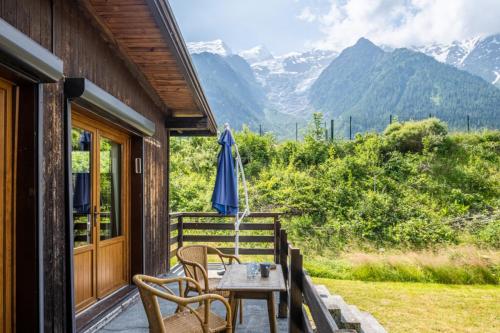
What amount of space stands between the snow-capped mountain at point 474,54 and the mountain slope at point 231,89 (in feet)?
138

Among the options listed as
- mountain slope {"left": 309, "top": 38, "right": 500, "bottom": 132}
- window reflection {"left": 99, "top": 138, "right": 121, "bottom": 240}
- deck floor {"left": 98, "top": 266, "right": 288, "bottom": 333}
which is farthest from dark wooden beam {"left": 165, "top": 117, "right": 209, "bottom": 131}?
mountain slope {"left": 309, "top": 38, "right": 500, "bottom": 132}

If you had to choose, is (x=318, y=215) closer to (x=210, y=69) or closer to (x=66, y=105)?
(x=66, y=105)

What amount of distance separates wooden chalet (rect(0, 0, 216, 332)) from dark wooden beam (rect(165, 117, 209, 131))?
7.5 inches

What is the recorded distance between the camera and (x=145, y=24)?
386cm

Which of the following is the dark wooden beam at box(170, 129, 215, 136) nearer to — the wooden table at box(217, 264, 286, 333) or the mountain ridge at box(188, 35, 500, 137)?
the wooden table at box(217, 264, 286, 333)

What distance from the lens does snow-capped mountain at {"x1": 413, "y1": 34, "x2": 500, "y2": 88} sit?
98812 mm

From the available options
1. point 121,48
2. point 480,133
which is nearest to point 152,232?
point 121,48

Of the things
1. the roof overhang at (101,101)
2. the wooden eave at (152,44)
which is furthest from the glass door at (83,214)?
the wooden eave at (152,44)

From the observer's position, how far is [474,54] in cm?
10419

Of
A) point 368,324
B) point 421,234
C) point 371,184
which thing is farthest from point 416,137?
point 368,324

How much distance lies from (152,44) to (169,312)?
2912mm

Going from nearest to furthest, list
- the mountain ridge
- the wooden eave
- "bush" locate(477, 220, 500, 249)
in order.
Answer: the wooden eave
"bush" locate(477, 220, 500, 249)
the mountain ridge

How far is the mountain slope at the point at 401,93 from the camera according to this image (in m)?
50.2

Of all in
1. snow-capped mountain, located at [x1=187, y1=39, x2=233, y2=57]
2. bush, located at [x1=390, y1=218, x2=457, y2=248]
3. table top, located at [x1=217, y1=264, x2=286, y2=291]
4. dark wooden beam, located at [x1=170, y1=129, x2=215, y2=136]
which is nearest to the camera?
table top, located at [x1=217, y1=264, x2=286, y2=291]
